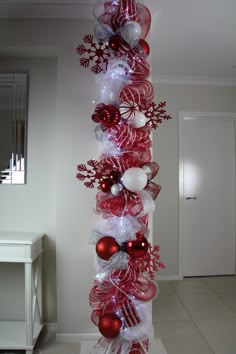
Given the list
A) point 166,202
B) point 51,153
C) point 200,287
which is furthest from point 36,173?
point 200,287

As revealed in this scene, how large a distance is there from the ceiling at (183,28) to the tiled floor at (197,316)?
2.57 metres

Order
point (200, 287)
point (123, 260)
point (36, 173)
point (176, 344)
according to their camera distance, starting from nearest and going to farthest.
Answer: point (123, 260)
point (176, 344)
point (36, 173)
point (200, 287)

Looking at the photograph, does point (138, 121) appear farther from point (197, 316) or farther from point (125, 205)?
point (197, 316)

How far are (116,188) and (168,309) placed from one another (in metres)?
1.83

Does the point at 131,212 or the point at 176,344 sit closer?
the point at 131,212

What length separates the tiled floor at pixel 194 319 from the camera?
190cm

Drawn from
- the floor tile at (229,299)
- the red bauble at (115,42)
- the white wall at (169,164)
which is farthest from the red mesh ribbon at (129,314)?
the white wall at (169,164)

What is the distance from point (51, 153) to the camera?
221 cm

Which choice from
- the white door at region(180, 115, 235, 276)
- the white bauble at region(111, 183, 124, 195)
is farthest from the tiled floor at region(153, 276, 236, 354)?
the white bauble at region(111, 183, 124, 195)

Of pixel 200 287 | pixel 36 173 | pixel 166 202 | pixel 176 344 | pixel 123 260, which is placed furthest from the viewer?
pixel 166 202

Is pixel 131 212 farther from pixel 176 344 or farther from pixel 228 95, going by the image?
pixel 228 95

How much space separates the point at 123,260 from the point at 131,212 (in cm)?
24

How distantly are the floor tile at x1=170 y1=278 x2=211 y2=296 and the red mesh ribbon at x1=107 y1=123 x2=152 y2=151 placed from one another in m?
2.20

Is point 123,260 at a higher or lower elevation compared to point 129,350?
higher
